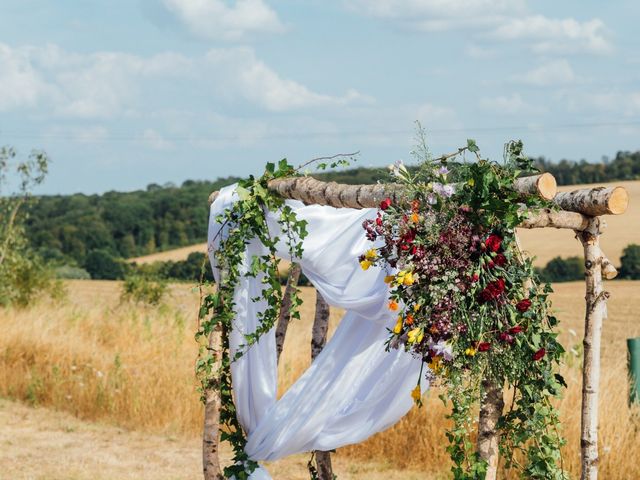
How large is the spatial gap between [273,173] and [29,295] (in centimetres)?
1011

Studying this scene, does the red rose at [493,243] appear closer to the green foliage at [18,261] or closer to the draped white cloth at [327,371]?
the draped white cloth at [327,371]

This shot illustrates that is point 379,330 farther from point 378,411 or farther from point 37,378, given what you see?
point 37,378

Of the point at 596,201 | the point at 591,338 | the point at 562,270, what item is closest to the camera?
the point at 596,201

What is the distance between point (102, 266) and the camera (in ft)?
102

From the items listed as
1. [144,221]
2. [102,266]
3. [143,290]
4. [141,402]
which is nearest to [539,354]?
[141,402]

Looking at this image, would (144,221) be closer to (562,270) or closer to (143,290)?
(562,270)

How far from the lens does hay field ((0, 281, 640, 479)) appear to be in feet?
21.9

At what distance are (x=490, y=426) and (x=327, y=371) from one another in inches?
56.5

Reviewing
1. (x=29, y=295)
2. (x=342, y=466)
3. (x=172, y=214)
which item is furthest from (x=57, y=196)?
(x=342, y=466)

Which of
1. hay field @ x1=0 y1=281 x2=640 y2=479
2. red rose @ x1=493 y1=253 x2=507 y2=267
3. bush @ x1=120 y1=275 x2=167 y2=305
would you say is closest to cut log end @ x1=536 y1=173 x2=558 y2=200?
red rose @ x1=493 y1=253 x2=507 y2=267

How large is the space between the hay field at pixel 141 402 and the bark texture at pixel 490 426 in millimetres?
2120

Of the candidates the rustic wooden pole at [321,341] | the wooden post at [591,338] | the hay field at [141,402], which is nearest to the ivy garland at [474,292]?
the wooden post at [591,338]

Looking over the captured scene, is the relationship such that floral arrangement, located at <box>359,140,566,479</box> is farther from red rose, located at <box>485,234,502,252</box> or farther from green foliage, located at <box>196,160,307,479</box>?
green foliage, located at <box>196,160,307,479</box>

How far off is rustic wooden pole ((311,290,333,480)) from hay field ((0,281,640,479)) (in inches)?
46.0
